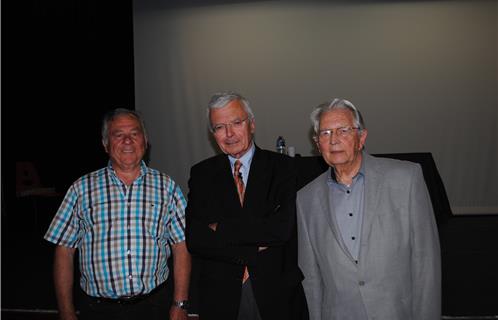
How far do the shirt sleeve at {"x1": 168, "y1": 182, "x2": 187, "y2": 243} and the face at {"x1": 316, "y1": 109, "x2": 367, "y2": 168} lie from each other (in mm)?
728

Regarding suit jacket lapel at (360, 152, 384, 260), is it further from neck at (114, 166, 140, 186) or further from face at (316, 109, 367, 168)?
neck at (114, 166, 140, 186)

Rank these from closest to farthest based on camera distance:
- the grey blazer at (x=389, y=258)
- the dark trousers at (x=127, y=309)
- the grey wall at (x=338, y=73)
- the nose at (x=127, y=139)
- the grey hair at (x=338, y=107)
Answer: the grey blazer at (x=389, y=258) → the grey hair at (x=338, y=107) → the dark trousers at (x=127, y=309) → the nose at (x=127, y=139) → the grey wall at (x=338, y=73)

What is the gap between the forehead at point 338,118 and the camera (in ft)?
5.76

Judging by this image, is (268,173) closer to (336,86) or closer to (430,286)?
(430,286)

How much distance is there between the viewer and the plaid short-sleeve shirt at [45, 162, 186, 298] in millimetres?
1903

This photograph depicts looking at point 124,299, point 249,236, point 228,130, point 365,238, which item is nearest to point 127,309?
point 124,299

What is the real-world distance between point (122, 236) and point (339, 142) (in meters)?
1.01

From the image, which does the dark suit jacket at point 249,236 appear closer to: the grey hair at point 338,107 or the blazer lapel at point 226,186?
the blazer lapel at point 226,186

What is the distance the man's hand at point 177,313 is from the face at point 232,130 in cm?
73

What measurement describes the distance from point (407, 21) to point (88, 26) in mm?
5482

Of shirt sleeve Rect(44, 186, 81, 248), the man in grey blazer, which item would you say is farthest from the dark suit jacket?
shirt sleeve Rect(44, 186, 81, 248)

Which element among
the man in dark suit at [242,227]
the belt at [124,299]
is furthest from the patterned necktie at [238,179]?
the belt at [124,299]

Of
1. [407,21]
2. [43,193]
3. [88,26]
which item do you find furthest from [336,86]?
[43,193]

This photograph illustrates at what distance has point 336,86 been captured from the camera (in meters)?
7.73
